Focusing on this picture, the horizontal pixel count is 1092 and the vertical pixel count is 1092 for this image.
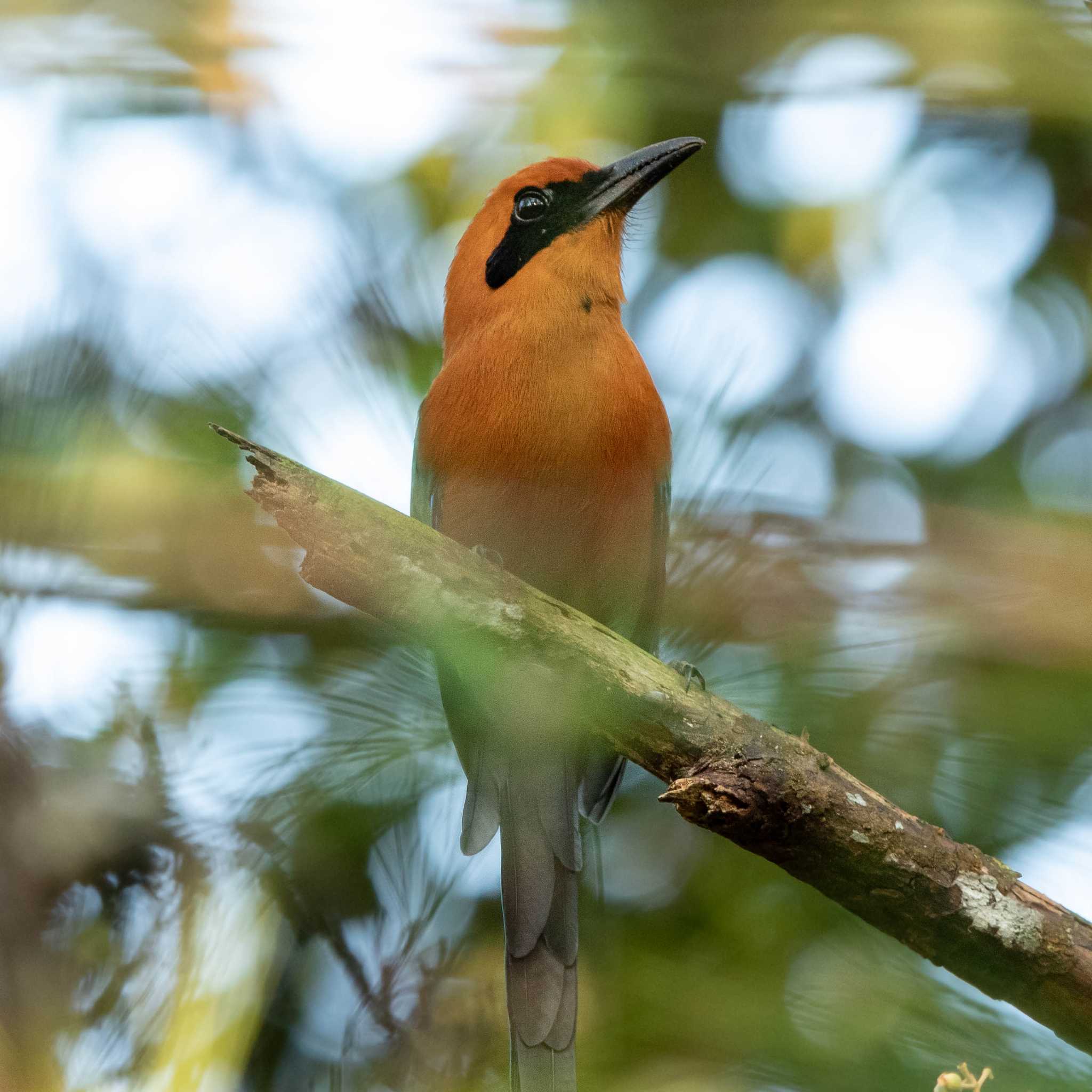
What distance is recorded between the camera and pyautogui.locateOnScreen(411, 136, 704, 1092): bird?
3549 millimetres

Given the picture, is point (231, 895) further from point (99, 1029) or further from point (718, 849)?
point (718, 849)

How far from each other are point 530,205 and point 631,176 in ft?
1.26

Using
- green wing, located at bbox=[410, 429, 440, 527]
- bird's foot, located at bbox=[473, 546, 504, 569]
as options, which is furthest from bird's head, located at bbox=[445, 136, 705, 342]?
bird's foot, located at bbox=[473, 546, 504, 569]

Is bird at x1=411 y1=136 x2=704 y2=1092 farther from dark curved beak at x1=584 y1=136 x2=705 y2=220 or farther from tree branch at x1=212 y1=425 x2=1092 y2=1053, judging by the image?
tree branch at x1=212 y1=425 x2=1092 y2=1053

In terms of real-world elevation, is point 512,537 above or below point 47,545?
below

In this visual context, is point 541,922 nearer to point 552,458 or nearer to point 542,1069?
point 542,1069

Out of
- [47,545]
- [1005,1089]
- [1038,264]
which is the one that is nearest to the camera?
[1005,1089]

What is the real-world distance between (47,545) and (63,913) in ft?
4.09

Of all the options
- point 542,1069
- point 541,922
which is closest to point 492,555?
point 541,922

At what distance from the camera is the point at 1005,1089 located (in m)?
1.84

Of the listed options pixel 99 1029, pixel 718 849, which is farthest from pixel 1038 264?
pixel 99 1029

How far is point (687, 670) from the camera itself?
3.04 m

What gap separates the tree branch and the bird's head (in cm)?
177

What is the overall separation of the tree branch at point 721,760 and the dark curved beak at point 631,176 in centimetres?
219
